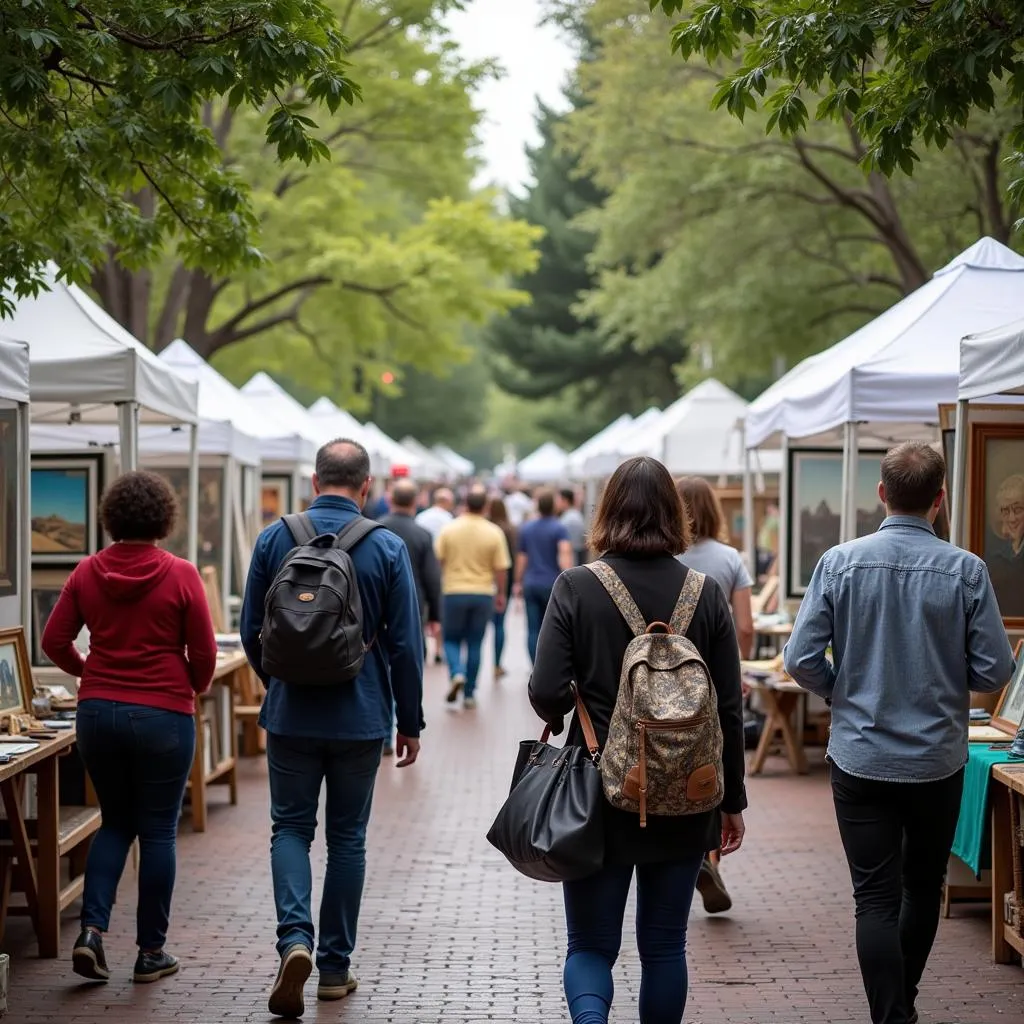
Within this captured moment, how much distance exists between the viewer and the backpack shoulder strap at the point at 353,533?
5680 mm

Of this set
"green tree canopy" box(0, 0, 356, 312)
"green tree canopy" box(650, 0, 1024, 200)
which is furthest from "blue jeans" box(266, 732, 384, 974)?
"green tree canopy" box(650, 0, 1024, 200)

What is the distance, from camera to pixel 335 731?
5.56 meters

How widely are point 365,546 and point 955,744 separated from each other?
2182 mm

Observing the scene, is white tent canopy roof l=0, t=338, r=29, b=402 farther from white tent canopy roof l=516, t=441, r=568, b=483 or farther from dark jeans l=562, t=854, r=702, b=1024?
white tent canopy roof l=516, t=441, r=568, b=483

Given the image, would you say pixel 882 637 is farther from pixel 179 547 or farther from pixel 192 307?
pixel 192 307

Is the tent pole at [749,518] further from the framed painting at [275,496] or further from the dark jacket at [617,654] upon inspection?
the dark jacket at [617,654]

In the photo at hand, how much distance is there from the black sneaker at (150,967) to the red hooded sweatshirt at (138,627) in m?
1.00

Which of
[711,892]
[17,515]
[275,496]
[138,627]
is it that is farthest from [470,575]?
[138,627]

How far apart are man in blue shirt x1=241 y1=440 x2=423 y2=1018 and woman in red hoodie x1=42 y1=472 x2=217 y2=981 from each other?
1.09 feet

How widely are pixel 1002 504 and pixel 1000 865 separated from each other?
1925mm

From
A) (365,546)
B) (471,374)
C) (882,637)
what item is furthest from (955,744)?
(471,374)

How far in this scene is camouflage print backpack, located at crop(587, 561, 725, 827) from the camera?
4.13 meters

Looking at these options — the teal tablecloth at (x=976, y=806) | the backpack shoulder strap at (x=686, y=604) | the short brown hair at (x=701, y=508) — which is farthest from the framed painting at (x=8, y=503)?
the teal tablecloth at (x=976, y=806)

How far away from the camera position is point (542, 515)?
1708 cm
